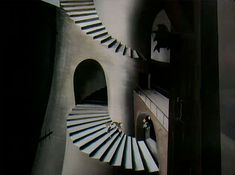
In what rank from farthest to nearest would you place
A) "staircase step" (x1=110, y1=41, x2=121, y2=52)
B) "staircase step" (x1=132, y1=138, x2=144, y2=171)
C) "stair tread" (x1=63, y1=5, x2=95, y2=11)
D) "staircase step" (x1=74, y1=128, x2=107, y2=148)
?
"stair tread" (x1=63, y1=5, x2=95, y2=11) → "staircase step" (x1=110, y1=41, x2=121, y2=52) → "staircase step" (x1=74, y1=128, x2=107, y2=148) → "staircase step" (x1=132, y1=138, x2=144, y2=171)

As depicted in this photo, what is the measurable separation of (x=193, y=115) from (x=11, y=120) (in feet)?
4.53

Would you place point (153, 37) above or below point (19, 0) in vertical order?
below

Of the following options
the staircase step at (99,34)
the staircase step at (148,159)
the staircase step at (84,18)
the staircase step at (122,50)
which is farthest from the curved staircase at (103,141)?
the staircase step at (84,18)

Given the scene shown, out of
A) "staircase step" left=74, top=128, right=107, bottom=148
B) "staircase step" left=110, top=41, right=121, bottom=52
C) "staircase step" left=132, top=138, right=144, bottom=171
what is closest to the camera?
"staircase step" left=132, top=138, right=144, bottom=171

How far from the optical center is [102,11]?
5.95 ft

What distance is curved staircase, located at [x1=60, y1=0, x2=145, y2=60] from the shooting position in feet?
5.73

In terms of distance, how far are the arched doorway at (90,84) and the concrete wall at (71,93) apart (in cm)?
3

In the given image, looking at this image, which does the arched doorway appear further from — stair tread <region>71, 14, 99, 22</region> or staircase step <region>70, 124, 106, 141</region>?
stair tread <region>71, 14, 99, 22</region>

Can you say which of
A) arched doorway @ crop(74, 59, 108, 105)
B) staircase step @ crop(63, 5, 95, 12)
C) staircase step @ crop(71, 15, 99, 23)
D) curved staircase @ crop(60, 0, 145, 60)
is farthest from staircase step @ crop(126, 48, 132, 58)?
staircase step @ crop(63, 5, 95, 12)

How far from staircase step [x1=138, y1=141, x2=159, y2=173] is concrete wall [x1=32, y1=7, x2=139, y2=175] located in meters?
0.15

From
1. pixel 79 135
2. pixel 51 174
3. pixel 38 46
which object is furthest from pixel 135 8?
pixel 51 174

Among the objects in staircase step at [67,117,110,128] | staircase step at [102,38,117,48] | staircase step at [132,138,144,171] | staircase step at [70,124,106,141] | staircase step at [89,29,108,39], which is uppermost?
staircase step at [89,29,108,39]

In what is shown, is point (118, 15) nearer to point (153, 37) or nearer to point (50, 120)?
point (153, 37)

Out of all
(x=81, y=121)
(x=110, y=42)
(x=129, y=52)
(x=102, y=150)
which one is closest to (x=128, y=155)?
(x=102, y=150)
